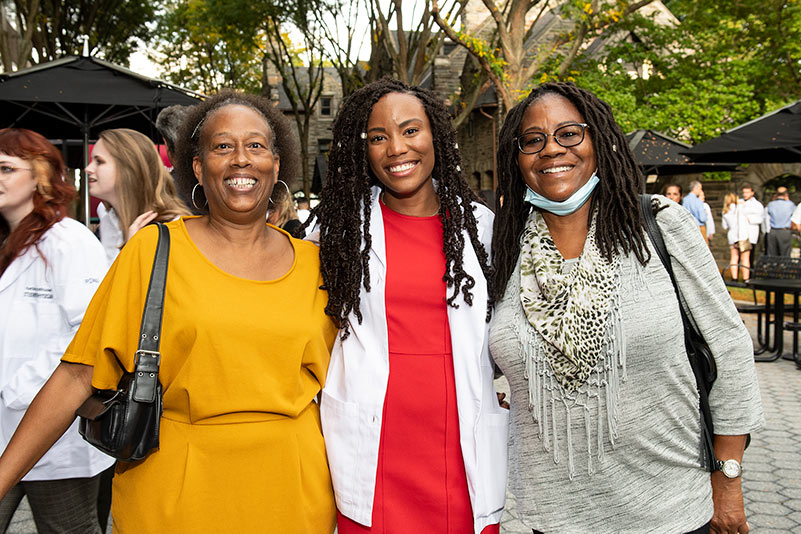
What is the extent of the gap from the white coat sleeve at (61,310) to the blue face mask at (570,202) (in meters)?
1.74

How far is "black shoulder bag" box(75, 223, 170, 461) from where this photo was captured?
1873mm

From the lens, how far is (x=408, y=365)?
91.6 inches

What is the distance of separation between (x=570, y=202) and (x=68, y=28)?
17111 millimetres

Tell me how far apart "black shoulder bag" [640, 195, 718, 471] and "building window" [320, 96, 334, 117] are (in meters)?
42.0

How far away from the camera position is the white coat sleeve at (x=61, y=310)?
8.38 feet

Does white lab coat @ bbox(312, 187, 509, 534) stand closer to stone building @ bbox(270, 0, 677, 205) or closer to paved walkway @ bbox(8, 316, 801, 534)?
paved walkway @ bbox(8, 316, 801, 534)

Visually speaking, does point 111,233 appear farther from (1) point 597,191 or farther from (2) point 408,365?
(1) point 597,191

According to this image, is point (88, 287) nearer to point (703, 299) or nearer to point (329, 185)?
point (329, 185)

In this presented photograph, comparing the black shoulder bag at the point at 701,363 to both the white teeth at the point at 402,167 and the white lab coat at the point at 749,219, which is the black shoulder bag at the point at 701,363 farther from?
the white lab coat at the point at 749,219

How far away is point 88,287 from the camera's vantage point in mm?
2684

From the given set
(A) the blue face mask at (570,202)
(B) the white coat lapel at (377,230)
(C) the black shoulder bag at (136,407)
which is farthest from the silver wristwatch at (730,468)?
(C) the black shoulder bag at (136,407)

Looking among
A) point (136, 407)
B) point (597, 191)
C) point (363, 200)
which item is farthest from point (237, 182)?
point (597, 191)

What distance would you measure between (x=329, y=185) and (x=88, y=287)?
1018 millimetres

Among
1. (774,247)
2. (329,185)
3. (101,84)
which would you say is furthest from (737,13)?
(329,185)
